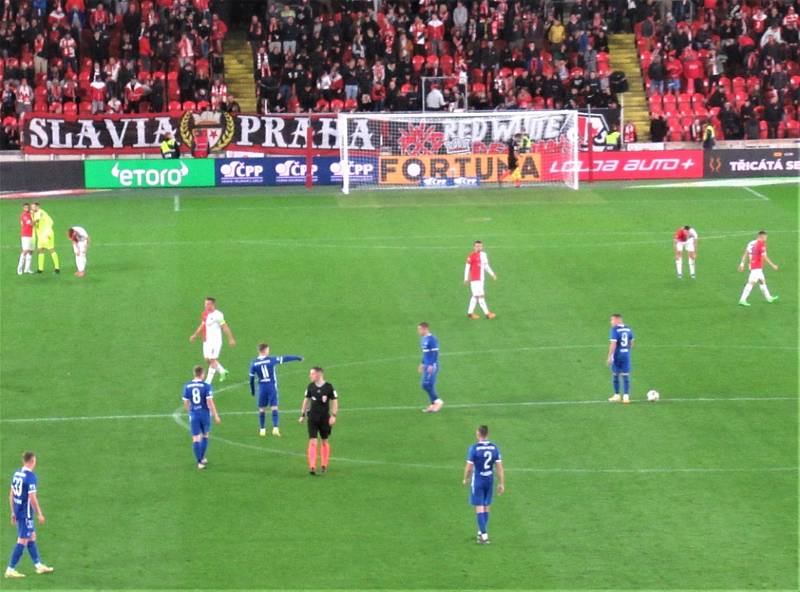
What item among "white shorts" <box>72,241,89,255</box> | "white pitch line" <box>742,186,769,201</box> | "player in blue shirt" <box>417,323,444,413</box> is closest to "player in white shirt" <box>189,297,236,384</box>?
"player in blue shirt" <box>417,323,444,413</box>

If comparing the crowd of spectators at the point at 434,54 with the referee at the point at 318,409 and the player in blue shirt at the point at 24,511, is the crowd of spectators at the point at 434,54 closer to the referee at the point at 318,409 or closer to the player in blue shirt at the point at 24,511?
the referee at the point at 318,409

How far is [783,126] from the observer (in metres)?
64.0

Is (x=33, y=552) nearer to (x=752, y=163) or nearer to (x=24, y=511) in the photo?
(x=24, y=511)

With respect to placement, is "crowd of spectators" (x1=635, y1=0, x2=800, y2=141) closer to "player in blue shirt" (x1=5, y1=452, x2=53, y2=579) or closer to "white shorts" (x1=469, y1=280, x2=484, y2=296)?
"white shorts" (x1=469, y1=280, x2=484, y2=296)

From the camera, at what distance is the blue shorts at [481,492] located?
21656 mm

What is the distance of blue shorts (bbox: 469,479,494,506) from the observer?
2166 cm

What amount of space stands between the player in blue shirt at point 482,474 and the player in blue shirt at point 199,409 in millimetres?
5143

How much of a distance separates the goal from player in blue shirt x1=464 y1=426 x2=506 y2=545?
121 ft

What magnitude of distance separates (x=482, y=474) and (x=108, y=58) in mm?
46749

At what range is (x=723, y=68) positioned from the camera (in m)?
67.0

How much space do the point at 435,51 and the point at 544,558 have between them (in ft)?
154

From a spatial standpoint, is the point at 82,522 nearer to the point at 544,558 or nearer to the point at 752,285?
the point at 544,558

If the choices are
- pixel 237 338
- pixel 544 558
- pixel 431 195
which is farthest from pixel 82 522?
pixel 431 195

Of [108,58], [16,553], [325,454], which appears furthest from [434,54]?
[16,553]
